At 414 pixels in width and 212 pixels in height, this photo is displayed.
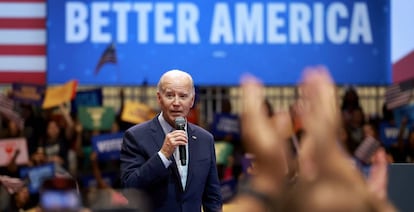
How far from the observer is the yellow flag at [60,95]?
905 centimetres

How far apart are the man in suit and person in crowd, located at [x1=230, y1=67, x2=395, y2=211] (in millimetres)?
2240

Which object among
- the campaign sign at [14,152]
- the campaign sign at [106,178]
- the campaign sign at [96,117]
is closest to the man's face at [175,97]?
the campaign sign at [106,178]

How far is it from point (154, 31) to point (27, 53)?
1.38 meters

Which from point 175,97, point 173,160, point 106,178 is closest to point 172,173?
point 173,160

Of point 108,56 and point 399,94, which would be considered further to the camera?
point 108,56

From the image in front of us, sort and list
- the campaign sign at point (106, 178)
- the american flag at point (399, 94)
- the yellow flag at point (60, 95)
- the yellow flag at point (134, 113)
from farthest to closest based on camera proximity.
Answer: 1. the yellow flag at point (60, 95)
2. the american flag at point (399, 94)
3. the yellow flag at point (134, 113)
4. the campaign sign at point (106, 178)

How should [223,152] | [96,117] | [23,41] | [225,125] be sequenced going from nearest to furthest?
[223,152] < [96,117] < [225,125] < [23,41]

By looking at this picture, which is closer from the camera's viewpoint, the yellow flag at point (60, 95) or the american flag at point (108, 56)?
the yellow flag at point (60, 95)

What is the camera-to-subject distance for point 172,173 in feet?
10.8

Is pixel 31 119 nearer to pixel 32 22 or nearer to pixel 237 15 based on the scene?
pixel 32 22

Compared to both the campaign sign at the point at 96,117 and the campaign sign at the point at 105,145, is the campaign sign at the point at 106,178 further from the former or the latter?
the campaign sign at the point at 96,117

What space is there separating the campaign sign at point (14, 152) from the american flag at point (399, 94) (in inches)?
140

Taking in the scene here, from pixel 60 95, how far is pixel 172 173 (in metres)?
5.93

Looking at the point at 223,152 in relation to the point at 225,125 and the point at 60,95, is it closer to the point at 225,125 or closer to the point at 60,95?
the point at 225,125
